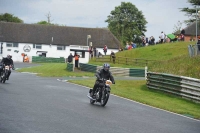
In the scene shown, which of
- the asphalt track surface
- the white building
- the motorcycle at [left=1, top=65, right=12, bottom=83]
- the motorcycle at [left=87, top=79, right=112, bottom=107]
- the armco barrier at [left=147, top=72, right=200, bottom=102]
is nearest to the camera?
the asphalt track surface

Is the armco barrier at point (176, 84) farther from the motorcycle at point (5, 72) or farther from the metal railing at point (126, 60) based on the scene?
the metal railing at point (126, 60)

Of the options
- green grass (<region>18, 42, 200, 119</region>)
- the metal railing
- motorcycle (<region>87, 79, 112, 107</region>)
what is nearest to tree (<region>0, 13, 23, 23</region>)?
the metal railing

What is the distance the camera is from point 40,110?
51.1ft

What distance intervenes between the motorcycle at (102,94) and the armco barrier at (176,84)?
260 inches

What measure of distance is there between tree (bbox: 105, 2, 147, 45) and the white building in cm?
680

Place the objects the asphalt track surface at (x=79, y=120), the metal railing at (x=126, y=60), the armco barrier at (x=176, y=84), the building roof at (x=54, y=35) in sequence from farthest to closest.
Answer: the building roof at (x=54, y=35)
the metal railing at (x=126, y=60)
the armco barrier at (x=176, y=84)
the asphalt track surface at (x=79, y=120)

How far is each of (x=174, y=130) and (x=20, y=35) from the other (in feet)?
302

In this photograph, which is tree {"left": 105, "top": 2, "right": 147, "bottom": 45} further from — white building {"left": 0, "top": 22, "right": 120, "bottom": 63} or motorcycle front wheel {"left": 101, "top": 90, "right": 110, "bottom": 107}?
motorcycle front wheel {"left": 101, "top": 90, "right": 110, "bottom": 107}

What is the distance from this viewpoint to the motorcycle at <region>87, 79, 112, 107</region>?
19.2 metres

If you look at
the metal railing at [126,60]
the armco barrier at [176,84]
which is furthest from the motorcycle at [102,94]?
the metal railing at [126,60]

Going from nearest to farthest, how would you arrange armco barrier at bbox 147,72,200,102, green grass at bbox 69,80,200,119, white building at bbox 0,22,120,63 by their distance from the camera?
1. green grass at bbox 69,80,200,119
2. armco barrier at bbox 147,72,200,102
3. white building at bbox 0,22,120,63

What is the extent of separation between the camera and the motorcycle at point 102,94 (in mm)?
19203

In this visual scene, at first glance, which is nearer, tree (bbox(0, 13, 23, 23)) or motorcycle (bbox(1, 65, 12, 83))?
motorcycle (bbox(1, 65, 12, 83))

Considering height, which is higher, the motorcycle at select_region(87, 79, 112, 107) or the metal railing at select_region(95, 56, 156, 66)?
the metal railing at select_region(95, 56, 156, 66)
